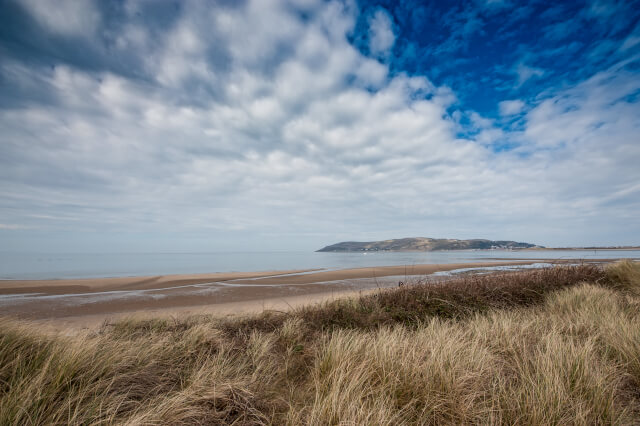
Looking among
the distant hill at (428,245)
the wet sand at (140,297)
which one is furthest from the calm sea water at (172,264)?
the distant hill at (428,245)

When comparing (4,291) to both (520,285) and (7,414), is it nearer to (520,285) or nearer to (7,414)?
(7,414)

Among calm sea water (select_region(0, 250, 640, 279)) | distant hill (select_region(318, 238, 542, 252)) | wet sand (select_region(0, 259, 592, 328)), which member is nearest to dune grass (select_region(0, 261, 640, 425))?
wet sand (select_region(0, 259, 592, 328))

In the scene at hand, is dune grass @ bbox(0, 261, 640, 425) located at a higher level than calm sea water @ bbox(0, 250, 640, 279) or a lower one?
lower

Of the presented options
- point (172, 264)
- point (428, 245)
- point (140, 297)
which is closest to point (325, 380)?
Result: point (140, 297)

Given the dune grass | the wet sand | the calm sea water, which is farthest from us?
the calm sea water

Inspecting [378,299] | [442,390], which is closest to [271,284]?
[378,299]

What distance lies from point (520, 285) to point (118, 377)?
10.3 metres

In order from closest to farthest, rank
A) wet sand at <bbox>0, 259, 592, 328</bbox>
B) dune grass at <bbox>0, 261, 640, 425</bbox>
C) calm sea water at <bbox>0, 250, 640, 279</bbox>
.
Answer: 1. dune grass at <bbox>0, 261, 640, 425</bbox>
2. wet sand at <bbox>0, 259, 592, 328</bbox>
3. calm sea water at <bbox>0, 250, 640, 279</bbox>

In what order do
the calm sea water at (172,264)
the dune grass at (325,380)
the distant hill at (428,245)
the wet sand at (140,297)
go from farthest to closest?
1. the distant hill at (428,245)
2. the calm sea water at (172,264)
3. the wet sand at (140,297)
4. the dune grass at (325,380)

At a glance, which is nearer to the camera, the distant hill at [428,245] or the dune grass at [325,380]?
the dune grass at [325,380]

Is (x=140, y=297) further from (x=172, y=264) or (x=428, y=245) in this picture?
(x=428, y=245)

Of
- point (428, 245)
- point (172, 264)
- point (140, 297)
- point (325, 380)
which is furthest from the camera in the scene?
point (428, 245)

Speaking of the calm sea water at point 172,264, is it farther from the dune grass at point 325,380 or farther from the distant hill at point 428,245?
the distant hill at point 428,245

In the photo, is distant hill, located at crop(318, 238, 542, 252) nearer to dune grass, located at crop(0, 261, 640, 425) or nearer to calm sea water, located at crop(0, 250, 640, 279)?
calm sea water, located at crop(0, 250, 640, 279)
